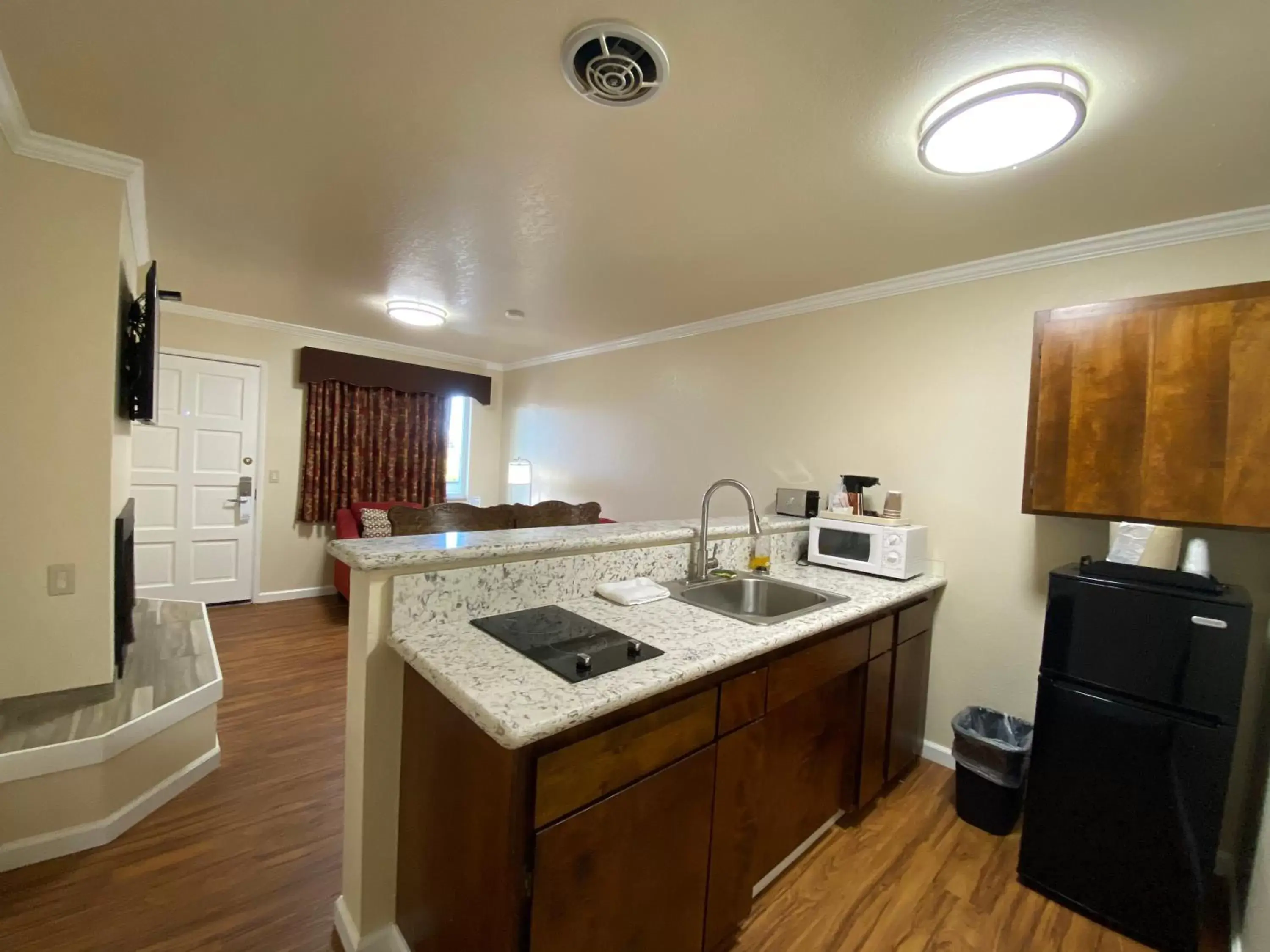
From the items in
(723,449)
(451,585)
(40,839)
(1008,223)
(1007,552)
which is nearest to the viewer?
(451,585)

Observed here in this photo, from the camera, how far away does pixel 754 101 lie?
1.39m

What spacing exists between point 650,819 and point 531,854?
30 centimetres

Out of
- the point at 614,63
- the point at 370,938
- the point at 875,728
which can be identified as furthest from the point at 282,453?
the point at 875,728

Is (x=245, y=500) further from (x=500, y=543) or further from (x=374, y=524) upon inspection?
(x=500, y=543)

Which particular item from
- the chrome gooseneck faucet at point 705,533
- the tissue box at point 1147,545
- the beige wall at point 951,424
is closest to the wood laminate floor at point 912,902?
the beige wall at point 951,424

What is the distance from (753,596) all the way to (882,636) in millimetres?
510

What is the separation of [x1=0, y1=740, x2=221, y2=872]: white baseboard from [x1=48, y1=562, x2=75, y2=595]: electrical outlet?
778 millimetres

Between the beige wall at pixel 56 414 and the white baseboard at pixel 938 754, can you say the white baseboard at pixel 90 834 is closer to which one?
the beige wall at pixel 56 414

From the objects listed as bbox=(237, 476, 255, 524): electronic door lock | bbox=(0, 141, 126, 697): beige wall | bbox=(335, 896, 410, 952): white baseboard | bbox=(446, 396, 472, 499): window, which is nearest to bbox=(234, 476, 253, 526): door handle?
bbox=(237, 476, 255, 524): electronic door lock

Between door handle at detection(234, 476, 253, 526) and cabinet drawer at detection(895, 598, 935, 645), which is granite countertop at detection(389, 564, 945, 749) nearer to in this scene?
cabinet drawer at detection(895, 598, 935, 645)

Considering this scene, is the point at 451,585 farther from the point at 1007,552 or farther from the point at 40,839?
the point at 1007,552

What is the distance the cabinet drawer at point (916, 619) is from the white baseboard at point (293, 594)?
4.67m

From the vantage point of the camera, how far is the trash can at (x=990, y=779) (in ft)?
6.51

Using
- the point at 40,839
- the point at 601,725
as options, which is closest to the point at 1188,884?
the point at 601,725
